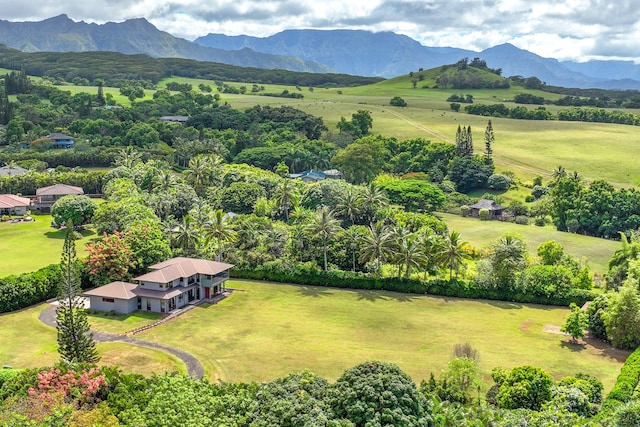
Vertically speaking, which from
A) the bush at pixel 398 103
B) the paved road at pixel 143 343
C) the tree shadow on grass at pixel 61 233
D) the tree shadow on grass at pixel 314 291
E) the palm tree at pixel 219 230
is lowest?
the tree shadow on grass at pixel 314 291

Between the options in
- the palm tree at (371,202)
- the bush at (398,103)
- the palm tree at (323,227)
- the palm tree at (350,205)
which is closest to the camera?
the palm tree at (323,227)

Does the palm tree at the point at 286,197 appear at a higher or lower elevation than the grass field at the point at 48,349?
higher

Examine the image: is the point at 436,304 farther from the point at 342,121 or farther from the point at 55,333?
the point at 342,121

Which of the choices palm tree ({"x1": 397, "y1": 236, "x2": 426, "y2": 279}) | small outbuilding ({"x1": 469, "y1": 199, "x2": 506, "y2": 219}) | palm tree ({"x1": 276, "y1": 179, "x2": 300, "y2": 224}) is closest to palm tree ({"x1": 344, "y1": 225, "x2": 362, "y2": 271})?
palm tree ({"x1": 397, "y1": 236, "x2": 426, "y2": 279})

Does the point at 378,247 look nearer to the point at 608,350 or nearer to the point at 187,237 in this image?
the point at 187,237

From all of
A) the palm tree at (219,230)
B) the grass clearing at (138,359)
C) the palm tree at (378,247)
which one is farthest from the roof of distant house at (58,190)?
the grass clearing at (138,359)

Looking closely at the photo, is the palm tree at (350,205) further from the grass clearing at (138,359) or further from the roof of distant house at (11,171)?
the roof of distant house at (11,171)

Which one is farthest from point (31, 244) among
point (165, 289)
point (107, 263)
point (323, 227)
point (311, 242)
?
point (323, 227)

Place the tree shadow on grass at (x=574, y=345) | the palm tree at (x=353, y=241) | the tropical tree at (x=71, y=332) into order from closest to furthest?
the tropical tree at (x=71, y=332) < the tree shadow on grass at (x=574, y=345) < the palm tree at (x=353, y=241)

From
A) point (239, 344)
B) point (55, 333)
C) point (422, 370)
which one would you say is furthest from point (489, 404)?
point (55, 333)
